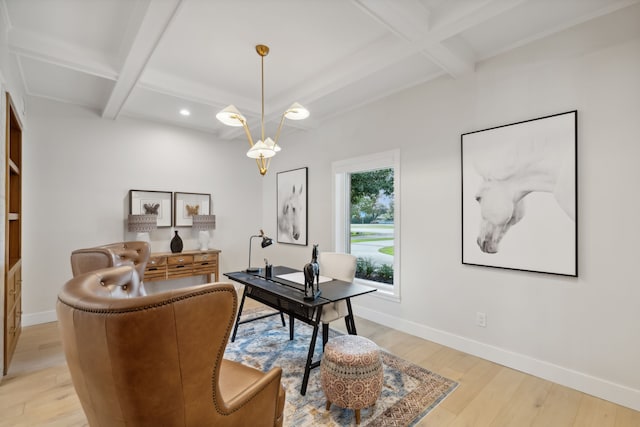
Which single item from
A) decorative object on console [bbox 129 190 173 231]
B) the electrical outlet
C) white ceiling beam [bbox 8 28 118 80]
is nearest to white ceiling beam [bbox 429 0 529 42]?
the electrical outlet

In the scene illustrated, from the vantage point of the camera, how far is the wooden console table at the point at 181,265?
13.2ft

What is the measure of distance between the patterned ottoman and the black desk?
0.33 metres

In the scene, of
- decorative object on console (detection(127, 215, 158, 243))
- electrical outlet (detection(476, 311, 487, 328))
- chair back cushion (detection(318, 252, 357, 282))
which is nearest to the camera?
electrical outlet (detection(476, 311, 487, 328))

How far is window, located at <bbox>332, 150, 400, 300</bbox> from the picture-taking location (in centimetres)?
341

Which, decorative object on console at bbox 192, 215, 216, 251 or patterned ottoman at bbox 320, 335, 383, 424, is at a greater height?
decorative object on console at bbox 192, 215, 216, 251

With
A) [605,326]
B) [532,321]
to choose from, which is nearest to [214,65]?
[532,321]

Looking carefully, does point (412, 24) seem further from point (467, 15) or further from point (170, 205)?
point (170, 205)

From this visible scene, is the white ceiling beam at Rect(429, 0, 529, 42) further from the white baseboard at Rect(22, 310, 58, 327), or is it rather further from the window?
the white baseboard at Rect(22, 310, 58, 327)

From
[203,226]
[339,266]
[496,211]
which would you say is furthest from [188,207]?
[496,211]

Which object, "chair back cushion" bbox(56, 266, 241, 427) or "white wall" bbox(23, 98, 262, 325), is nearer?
"chair back cushion" bbox(56, 266, 241, 427)

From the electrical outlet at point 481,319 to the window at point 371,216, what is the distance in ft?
2.72

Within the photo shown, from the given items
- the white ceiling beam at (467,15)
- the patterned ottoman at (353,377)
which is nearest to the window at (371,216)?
the white ceiling beam at (467,15)

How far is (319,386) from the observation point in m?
2.22

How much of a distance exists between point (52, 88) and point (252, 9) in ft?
9.01
